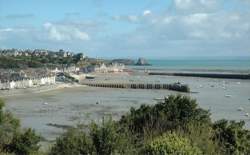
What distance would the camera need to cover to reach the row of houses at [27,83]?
304 ft

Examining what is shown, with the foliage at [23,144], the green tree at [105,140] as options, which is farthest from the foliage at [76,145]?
the foliage at [23,144]

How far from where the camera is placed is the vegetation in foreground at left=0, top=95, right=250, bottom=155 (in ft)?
41.7

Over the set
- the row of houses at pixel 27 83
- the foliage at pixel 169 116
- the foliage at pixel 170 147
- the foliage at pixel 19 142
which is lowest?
the row of houses at pixel 27 83

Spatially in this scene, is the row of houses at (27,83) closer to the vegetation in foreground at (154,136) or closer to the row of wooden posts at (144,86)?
the row of wooden posts at (144,86)

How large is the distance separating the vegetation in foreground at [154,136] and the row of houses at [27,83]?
6869 cm

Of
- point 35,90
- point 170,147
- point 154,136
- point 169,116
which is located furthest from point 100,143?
point 35,90

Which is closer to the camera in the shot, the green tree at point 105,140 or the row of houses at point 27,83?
the green tree at point 105,140

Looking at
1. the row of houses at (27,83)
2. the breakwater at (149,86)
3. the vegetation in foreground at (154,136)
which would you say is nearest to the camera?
the vegetation in foreground at (154,136)

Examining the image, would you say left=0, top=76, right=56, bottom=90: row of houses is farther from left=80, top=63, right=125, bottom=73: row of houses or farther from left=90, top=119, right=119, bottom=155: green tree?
left=90, top=119, right=119, bottom=155: green tree

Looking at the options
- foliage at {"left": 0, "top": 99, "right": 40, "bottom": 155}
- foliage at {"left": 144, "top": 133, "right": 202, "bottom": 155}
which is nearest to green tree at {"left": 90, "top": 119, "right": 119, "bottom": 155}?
foliage at {"left": 144, "top": 133, "right": 202, "bottom": 155}

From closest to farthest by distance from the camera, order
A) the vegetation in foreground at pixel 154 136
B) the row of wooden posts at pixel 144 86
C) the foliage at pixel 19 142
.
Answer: the vegetation in foreground at pixel 154 136
the foliage at pixel 19 142
the row of wooden posts at pixel 144 86

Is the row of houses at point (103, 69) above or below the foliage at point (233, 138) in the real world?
below

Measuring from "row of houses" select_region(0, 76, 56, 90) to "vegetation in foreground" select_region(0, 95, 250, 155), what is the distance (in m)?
68.7

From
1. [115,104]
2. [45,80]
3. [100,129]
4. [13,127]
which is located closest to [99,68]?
[45,80]
